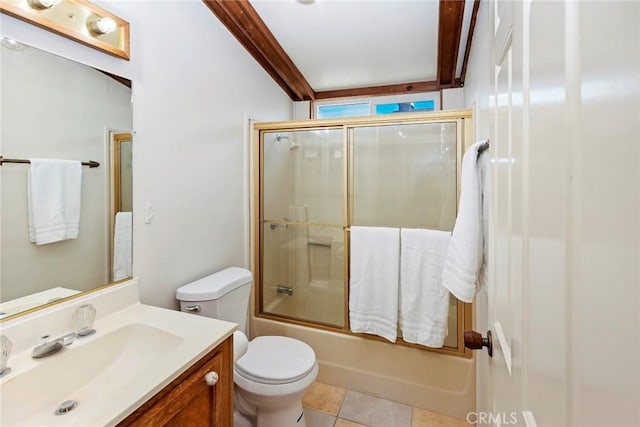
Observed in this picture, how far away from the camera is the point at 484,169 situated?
1120 millimetres

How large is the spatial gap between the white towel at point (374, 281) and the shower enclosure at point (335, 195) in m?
0.11

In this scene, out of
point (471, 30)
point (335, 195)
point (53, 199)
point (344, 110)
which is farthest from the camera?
point (344, 110)

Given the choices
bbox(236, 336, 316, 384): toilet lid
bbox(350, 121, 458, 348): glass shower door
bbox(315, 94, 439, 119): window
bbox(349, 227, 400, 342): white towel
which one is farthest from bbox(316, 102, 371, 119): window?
bbox(236, 336, 316, 384): toilet lid

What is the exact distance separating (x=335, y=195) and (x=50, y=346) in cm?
167

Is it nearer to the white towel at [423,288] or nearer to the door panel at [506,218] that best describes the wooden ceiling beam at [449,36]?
the door panel at [506,218]

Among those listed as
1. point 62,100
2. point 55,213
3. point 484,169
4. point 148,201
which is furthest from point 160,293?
point 484,169

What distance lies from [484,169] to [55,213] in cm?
158

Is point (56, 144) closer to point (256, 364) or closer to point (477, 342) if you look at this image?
point (256, 364)

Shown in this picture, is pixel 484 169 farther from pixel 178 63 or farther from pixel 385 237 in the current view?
pixel 178 63

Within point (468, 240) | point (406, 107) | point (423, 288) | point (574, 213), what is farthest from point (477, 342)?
point (406, 107)

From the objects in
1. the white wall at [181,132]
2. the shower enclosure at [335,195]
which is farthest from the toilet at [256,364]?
the shower enclosure at [335,195]

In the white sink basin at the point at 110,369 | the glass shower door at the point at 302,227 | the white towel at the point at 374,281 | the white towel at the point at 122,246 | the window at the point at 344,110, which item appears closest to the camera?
the white sink basin at the point at 110,369

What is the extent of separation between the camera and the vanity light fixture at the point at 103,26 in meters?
1.15

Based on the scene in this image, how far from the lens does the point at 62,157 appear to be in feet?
3.54
